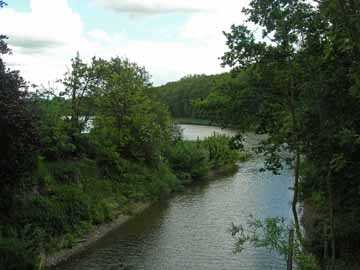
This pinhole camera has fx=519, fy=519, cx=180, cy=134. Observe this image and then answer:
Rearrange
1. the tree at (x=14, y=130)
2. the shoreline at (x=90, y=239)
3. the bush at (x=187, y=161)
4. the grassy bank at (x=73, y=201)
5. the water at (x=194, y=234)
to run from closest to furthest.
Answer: the tree at (x=14, y=130) < the grassy bank at (x=73, y=201) < the shoreline at (x=90, y=239) < the water at (x=194, y=234) < the bush at (x=187, y=161)

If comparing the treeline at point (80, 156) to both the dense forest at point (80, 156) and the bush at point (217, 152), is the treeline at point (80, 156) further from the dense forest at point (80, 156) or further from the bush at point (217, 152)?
the bush at point (217, 152)

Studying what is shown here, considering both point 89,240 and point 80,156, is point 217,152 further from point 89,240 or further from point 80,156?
point 89,240

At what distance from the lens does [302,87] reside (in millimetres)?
8492

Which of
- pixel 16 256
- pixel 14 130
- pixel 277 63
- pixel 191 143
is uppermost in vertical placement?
pixel 277 63

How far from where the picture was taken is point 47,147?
82.3 ft

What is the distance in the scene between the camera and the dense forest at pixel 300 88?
7523 mm

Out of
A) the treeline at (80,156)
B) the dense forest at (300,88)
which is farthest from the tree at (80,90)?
the dense forest at (300,88)

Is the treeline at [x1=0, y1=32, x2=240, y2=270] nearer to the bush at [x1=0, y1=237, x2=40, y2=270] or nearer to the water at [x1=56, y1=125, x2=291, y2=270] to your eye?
the bush at [x1=0, y1=237, x2=40, y2=270]

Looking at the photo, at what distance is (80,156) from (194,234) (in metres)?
8.32

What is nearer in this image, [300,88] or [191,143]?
[300,88]

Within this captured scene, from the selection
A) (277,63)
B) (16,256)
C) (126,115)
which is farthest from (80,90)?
(277,63)

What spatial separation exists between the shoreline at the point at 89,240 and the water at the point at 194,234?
0.29 metres

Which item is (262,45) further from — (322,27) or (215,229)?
(215,229)

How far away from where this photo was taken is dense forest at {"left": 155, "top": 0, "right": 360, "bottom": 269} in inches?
296
